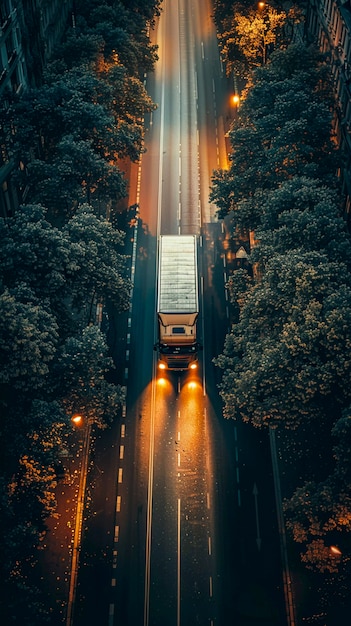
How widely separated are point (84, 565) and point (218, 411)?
16831 mm

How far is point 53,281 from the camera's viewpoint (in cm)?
4988

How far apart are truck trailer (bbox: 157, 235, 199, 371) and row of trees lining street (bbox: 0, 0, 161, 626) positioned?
382 cm

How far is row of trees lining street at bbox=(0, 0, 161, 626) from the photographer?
4375 centimetres

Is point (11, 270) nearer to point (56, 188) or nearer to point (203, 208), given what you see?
point (56, 188)

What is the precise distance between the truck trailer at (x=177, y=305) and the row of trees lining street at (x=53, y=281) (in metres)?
3.82

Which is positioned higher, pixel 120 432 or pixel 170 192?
pixel 170 192

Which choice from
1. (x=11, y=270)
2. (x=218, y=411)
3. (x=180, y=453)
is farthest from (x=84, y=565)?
(x=11, y=270)

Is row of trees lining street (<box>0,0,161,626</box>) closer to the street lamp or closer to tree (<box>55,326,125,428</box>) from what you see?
tree (<box>55,326,125,428</box>)

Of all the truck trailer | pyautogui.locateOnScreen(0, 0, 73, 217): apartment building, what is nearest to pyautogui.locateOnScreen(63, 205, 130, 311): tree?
Answer: the truck trailer

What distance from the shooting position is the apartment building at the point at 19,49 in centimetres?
6744

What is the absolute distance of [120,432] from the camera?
190 feet

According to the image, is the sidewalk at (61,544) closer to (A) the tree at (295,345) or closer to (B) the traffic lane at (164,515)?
(B) the traffic lane at (164,515)

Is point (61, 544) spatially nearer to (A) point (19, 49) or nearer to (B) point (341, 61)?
(A) point (19, 49)

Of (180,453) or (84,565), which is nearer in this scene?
(84,565)
